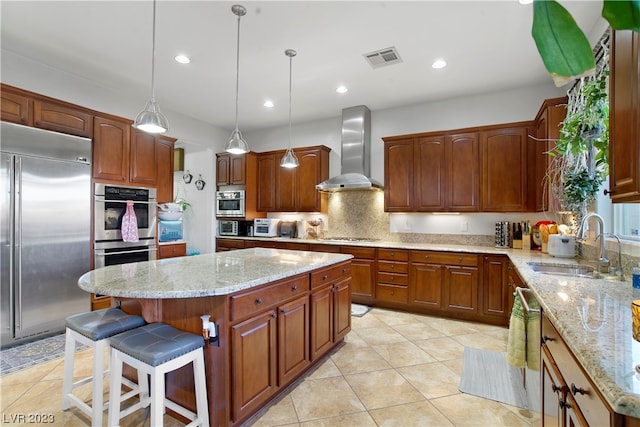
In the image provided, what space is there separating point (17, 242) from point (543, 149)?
548cm

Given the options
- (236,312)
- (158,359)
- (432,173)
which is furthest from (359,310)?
(158,359)

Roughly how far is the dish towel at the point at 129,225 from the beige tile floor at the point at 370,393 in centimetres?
137

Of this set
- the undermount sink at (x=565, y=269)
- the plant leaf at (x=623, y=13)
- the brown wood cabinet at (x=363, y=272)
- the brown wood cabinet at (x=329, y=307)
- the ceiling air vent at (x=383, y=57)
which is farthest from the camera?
the brown wood cabinet at (x=363, y=272)

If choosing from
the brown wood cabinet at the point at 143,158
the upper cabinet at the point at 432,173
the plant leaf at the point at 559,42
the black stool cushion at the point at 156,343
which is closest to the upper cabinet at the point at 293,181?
the upper cabinet at the point at 432,173

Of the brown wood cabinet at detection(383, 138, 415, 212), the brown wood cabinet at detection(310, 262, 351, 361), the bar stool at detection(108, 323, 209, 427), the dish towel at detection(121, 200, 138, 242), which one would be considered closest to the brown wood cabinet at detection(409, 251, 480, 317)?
the brown wood cabinet at detection(383, 138, 415, 212)

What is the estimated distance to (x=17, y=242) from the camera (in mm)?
2871

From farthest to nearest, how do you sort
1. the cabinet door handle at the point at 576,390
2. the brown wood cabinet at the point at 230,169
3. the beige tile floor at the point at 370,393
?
1. the brown wood cabinet at the point at 230,169
2. the beige tile floor at the point at 370,393
3. the cabinet door handle at the point at 576,390

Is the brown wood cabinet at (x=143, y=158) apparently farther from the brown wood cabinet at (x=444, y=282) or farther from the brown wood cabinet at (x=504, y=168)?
the brown wood cabinet at (x=504, y=168)

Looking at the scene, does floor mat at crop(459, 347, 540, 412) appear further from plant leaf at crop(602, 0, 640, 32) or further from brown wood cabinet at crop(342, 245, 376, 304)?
plant leaf at crop(602, 0, 640, 32)

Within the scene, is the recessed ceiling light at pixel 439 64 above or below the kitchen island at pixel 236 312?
above

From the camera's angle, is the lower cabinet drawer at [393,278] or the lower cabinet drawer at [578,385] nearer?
the lower cabinet drawer at [578,385]

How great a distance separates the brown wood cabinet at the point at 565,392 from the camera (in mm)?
801

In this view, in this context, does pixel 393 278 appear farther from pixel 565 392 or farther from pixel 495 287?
pixel 565 392

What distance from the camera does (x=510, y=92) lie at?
391 cm
